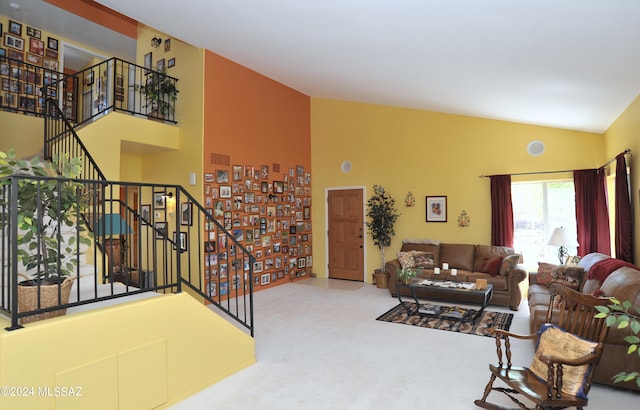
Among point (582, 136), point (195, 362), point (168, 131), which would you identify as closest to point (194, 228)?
point (168, 131)

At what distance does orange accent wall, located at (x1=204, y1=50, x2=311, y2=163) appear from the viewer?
6.48 m

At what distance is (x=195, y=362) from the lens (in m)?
3.19

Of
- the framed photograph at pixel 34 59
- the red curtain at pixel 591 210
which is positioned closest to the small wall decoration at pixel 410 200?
the red curtain at pixel 591 210

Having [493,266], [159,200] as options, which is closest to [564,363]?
[493,266]

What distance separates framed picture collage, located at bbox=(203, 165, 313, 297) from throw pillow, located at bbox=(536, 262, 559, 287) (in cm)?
437

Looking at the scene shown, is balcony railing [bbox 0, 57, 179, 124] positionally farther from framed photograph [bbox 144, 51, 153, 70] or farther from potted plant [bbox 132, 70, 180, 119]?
framed photograph [bbox 144, 51, 153, 70]

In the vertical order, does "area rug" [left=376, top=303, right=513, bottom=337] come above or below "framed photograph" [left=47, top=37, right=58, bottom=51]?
below

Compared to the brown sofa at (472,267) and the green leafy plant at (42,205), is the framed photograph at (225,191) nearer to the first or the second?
the brown sofa at (472,267)

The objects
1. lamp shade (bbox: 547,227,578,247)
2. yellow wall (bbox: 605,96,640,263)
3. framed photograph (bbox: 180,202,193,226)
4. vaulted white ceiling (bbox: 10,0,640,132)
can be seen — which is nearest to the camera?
vaulted white ceiling (bbox: 10,0,640,132)

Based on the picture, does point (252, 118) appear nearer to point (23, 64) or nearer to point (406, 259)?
point (406, 259)

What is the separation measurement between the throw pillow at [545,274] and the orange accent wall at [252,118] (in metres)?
5.05

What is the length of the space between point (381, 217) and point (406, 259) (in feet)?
3.75

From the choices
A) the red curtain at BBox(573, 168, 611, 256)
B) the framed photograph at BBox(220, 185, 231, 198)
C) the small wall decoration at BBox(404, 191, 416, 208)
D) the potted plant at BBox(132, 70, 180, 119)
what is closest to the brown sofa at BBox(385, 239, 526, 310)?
the small wall decoration at BBox(404, 191, 416, 208)

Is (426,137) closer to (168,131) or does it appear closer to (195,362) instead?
(168,131)
